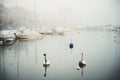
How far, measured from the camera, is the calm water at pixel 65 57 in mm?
1764

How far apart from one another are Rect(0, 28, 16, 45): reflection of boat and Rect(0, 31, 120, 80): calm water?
4 centimetres

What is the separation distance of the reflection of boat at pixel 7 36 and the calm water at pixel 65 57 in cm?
4

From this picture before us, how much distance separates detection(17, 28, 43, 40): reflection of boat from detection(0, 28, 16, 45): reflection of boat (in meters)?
0.05

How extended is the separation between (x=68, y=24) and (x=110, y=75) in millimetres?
629

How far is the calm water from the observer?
1.76m

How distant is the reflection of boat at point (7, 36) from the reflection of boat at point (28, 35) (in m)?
0.05

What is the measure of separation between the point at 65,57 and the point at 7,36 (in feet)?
1.78

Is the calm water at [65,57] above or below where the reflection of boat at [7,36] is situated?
below

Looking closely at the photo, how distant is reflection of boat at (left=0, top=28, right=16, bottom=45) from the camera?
1.73m

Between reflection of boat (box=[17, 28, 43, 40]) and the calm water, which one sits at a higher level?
reflection of boat (box=[17, 28, 43, 40])

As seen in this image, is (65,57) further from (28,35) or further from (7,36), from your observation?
(7,36)

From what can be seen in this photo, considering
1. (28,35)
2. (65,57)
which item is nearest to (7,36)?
A: (28,35)

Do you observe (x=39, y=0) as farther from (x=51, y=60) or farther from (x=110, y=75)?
(x=110, y=75)

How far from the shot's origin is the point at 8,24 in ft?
5.65
